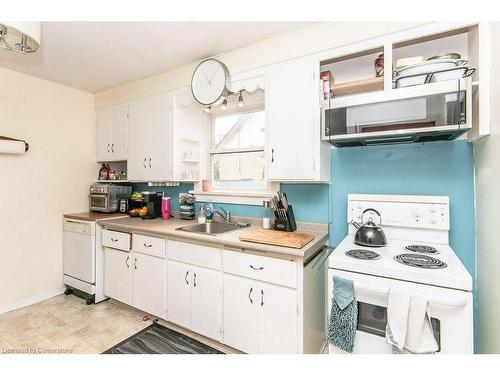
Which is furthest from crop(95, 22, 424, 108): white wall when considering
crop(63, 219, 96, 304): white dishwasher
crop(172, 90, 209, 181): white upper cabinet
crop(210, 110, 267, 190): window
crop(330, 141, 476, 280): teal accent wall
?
crop(63, 219, 96, 304): white dishwasher

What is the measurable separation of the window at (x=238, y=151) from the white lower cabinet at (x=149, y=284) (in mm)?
1016

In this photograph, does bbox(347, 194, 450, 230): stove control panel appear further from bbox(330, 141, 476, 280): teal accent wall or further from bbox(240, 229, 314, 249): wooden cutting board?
bbox(240, 229, 314, 249): wooden cutting board

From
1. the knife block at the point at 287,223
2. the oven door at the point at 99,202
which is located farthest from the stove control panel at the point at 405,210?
the oven door at the point at 99,202

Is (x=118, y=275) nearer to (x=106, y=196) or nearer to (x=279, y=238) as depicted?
(x=106, y=196)

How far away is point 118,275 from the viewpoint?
250cm

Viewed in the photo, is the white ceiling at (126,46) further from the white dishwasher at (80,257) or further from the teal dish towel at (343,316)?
the teal dish towel at (343,316)

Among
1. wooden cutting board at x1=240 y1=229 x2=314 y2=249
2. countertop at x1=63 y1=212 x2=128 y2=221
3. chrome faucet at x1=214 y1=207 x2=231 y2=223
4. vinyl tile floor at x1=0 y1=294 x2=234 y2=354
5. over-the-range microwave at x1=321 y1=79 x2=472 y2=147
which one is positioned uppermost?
over-the-range microwave at x1=321 y1=79 x2=472 y2=147

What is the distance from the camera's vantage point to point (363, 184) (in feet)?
6.34

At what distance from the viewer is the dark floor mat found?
191 cm

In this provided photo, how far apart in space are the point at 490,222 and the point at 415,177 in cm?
51

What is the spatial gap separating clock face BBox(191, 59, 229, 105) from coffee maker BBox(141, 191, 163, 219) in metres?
1.22

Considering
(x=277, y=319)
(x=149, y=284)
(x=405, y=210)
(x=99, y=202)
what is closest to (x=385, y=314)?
(x=277, y=319)
